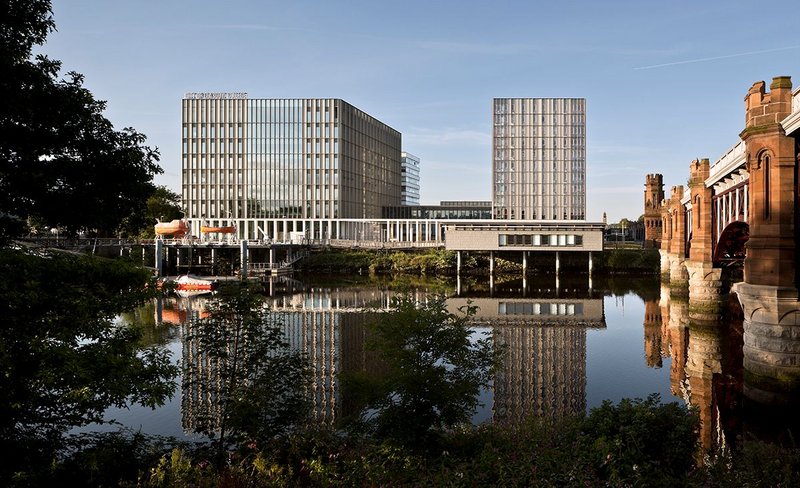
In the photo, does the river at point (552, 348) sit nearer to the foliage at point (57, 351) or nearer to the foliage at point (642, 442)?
the foliage at point (642, 442)

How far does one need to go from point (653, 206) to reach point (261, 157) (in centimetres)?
8228

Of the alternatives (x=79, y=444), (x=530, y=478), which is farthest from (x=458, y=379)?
(x=79, y=444)

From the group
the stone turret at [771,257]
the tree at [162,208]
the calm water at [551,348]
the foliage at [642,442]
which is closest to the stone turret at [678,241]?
the calm water at [551,348]

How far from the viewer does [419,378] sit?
40.7ft

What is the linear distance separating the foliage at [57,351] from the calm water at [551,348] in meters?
6.66

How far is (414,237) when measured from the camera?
112m

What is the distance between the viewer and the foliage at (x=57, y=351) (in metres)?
9.94

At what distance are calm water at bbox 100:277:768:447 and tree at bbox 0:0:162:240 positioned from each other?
7.46 m

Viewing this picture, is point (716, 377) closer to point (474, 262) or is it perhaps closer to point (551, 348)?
point (551, 348)

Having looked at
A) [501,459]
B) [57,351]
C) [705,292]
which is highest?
[57,351]

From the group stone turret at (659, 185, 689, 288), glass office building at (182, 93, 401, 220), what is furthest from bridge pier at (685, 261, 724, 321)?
glass office building at (182, 93, 401, 220)

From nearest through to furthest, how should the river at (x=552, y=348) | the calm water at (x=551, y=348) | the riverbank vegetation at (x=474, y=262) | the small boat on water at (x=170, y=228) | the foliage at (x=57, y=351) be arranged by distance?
the foliage at (x=57, y=351)
the river at (x=552, y=348)
the calm water at (x=551, y=348)
the small boat on water at (x=170, y=228)
the riverbank vegetation at (x=474, y=262)

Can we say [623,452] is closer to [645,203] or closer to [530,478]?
[530,478]

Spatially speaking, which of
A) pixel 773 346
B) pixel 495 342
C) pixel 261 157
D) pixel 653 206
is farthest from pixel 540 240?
pixel 261 157
